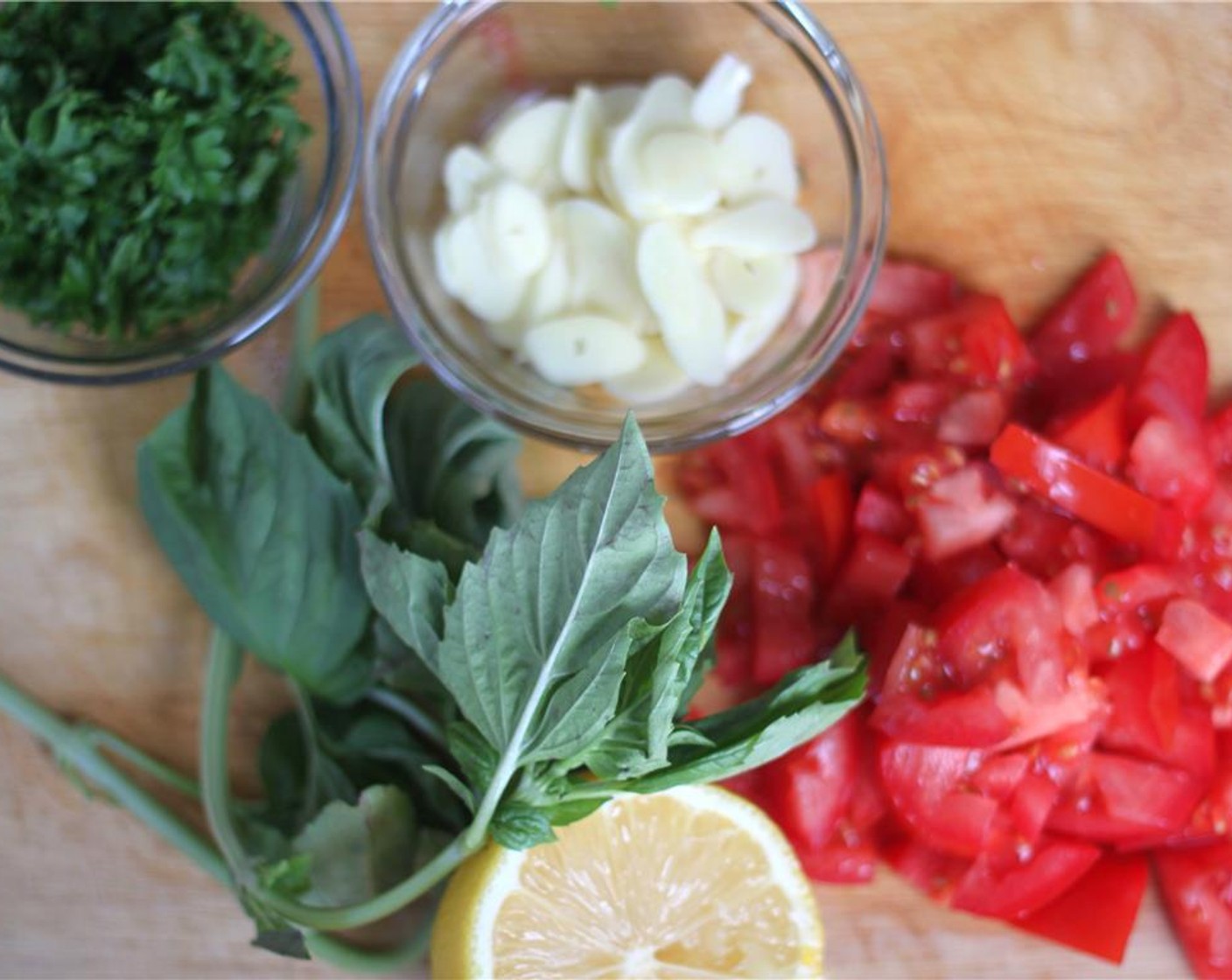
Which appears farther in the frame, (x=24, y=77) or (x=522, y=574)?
(x=24, y=77)

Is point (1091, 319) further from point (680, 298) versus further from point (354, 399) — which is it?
point (354, 399)

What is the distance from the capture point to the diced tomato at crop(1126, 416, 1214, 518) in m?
1.34

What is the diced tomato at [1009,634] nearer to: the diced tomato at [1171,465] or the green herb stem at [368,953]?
the diced tomato at [1171,465]

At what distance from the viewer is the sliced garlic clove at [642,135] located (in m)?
1.33

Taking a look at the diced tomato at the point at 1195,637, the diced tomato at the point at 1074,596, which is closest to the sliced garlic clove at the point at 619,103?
the diced tomato at the point at 1074,596

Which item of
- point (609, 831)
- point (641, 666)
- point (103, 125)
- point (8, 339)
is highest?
point (103, 125)

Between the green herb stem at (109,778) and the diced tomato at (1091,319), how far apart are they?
110 cm

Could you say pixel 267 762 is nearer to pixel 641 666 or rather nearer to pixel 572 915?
pixel 572 915

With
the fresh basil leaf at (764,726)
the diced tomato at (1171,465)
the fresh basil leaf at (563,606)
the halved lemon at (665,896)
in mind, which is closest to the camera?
the fresh basil leaf at (563,606)

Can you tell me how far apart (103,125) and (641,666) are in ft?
2.36

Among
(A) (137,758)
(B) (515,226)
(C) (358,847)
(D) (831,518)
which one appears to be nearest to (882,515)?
(D) (831,518)

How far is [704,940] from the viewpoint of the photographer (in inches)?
49.9

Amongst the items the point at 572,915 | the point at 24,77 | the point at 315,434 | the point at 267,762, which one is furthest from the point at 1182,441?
the point at 24,77

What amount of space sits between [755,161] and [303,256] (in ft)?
1.67
